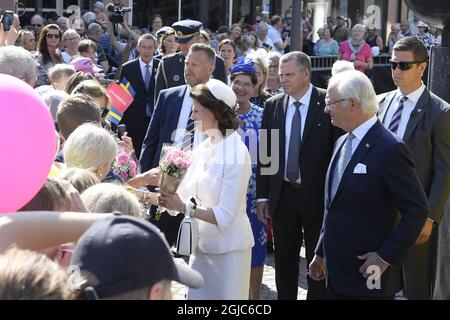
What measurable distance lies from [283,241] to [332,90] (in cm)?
171

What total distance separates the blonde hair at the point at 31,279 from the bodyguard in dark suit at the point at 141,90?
7.21 m

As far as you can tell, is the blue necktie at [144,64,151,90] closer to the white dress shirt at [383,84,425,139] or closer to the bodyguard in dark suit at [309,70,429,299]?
the white dress shirt at [383,84,425,139]

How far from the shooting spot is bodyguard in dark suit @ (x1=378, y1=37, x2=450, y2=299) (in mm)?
5586

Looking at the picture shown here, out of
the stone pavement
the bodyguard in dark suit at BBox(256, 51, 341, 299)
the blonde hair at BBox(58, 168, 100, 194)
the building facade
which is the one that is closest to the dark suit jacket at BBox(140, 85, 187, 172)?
the bodyguard in dark suit at BBox(256, 51, 341, 299)

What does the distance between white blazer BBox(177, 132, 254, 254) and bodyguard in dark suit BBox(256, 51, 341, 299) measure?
1.18 metres

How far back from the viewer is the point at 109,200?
11.9 ft

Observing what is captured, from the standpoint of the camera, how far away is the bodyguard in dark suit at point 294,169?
6.03 m

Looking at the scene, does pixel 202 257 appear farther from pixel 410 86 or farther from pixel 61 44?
pixel 61 44

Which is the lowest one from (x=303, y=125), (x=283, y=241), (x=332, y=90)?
(x=283, y=241)

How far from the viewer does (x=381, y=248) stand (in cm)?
448

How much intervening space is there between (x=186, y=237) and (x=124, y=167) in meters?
0.92

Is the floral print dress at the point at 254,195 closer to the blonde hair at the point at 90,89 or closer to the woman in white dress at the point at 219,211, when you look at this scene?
the blonde hair at the point at 90,89

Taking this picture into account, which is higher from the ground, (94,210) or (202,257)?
(94,210)
